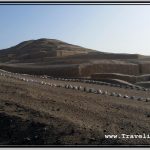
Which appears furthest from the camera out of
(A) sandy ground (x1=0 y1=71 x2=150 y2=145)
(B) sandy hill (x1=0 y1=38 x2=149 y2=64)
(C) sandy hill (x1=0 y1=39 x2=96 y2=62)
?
(B) sandy hill (x1=0 y1=38 x2=149 y2=64)

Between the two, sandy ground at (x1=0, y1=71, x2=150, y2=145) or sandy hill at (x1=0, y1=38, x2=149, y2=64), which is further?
sandy hill at (x1=0, y1=38, x2=149, y2=64)

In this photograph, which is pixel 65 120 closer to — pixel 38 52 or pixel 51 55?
pixel 51 55

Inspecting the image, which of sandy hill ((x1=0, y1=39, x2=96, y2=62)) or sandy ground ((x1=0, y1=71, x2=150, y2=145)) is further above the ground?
sandy hill ((x1=0, y1=39, x2=96, y2=62))

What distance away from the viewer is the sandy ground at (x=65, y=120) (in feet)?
22.4

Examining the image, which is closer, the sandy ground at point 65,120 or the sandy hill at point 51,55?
the sandy ground at point 65,120

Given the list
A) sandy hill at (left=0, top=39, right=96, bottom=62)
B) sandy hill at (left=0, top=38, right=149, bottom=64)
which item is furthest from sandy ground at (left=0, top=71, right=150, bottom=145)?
sandy hill at (left=0, top=38, right=149, bottom=64)

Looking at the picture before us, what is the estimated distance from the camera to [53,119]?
25.0 feet

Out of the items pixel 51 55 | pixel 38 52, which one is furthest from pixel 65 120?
pixel 38 52

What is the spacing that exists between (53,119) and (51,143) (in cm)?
95

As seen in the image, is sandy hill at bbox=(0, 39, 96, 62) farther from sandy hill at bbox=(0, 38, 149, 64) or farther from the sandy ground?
the sandy ground

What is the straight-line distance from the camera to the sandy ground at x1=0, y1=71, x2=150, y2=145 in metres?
6.82

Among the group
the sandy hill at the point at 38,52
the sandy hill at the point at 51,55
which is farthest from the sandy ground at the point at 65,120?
the sandy hill at the point at 51,55

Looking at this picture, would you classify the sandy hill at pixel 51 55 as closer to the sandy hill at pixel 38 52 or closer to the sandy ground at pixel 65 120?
the sandy hill at pixel 38 52

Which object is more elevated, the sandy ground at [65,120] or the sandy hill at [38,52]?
the sandy hill at [38,52]
